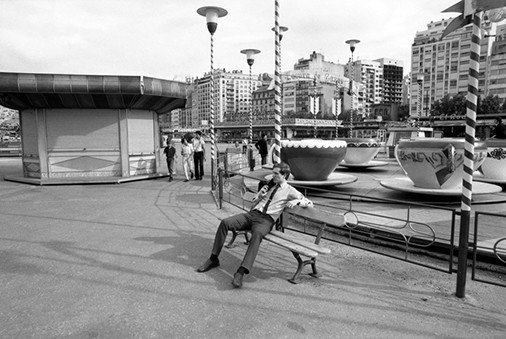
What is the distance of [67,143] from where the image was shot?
14.4 meters

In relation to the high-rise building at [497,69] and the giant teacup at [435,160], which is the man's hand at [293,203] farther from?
the high-rise building at [497,69]

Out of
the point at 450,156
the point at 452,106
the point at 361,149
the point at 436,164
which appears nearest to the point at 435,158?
the point at 436,164

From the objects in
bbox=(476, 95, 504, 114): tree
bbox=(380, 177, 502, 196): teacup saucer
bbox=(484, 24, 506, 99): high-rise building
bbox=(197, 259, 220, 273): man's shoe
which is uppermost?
bbox=(484, 24, 506, 99): high-rise building

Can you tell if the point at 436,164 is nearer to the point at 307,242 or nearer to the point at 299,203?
the point at 299,203

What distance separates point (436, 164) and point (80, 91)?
37.7 ft

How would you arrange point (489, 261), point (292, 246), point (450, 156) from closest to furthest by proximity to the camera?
point (292, 246)
point (489, 261)
point (450, 156)

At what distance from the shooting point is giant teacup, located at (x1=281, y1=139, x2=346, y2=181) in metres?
10.6

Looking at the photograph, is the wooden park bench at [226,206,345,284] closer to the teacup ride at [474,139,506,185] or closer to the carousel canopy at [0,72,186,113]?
the teacup ride at [474,139,506,185]


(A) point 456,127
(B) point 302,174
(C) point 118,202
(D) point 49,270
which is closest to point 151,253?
(D) point 49,270

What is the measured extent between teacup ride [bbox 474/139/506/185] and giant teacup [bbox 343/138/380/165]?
5.37 meters

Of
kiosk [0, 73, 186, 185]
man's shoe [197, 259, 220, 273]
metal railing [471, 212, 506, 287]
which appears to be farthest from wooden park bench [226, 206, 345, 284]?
kiosk [0, 73, 186, 185]

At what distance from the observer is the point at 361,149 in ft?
56.5

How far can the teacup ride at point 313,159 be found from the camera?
10.6 m

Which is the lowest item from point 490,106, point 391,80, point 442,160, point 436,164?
point 436,164
